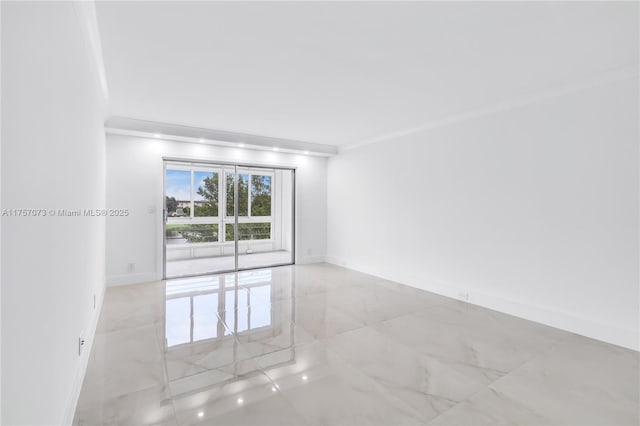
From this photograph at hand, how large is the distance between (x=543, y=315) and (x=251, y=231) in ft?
16.6

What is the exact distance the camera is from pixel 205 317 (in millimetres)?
3641

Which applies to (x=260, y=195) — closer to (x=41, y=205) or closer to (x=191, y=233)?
(x=191, y=233)

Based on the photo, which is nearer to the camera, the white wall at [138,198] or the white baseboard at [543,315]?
the white baseboard at [543,315]

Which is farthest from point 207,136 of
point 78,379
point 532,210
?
point 532,210

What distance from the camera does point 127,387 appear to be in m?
2.23

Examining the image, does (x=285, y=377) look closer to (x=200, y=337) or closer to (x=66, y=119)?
(x=200, y=337)

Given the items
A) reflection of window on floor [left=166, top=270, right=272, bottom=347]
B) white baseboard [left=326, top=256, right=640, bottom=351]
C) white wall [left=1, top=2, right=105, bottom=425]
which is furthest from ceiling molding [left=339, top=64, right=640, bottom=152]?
white wall [left=1, top=2, right=105, bottom=425]

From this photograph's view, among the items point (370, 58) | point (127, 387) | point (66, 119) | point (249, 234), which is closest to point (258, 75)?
point (370, 58)

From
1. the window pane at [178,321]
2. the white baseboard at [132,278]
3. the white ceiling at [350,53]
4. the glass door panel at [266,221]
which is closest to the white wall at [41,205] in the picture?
the white ceiling at [350,53]

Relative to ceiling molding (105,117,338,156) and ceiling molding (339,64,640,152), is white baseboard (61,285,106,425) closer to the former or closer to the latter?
ceiling molding (105,117,338,156)

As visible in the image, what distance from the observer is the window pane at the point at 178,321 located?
3.05m

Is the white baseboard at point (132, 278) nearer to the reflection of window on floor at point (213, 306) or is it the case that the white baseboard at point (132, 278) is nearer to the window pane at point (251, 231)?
the reflection of window on floor at point (213, 306)

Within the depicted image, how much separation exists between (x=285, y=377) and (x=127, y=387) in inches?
44.6

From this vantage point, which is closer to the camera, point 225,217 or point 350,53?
point 350,53
